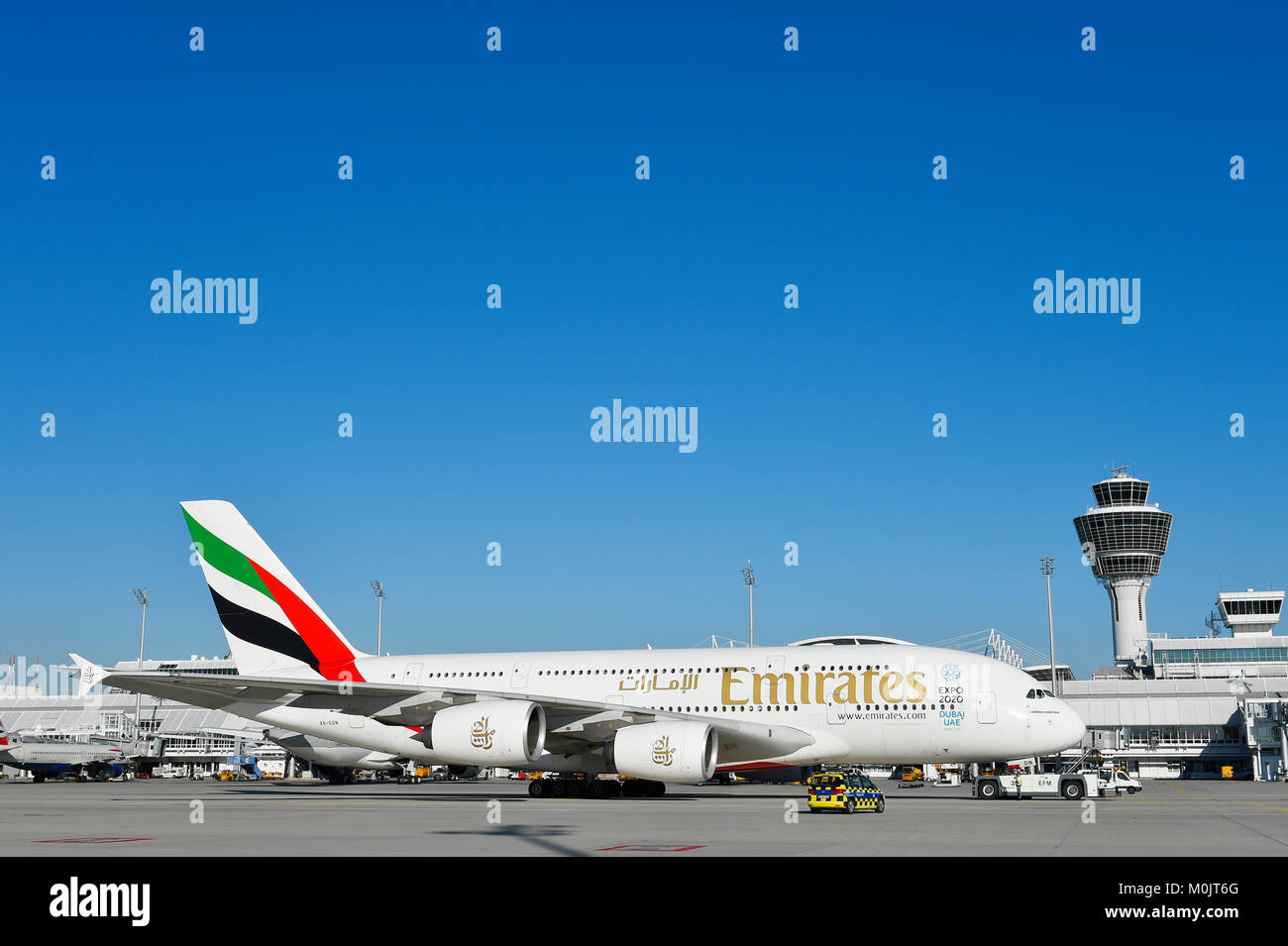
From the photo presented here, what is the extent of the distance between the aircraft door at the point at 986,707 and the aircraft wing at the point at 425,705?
576 centimetres

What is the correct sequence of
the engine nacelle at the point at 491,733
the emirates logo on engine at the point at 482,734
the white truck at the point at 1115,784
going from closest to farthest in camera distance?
the engine nacelle at the point at 491,733, the emirates logo on engine at the point at 482,734, the white truck at the point at 1115,784

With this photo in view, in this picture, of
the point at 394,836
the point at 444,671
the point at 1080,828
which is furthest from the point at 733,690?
the point at 394,836

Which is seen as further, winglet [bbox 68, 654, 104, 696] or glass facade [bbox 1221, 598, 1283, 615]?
glass facade [bbox 1221, 598, 1283, 615]

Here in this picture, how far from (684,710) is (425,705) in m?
9.40

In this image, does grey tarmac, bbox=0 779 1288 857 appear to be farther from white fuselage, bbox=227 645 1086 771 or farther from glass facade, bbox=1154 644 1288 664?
glass facade, bbox=1154 644 1288 664

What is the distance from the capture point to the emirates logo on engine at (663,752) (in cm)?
3541

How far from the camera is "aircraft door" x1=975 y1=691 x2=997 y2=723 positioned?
126 feet

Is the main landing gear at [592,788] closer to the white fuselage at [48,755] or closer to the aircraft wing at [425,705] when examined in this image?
A: the aircraft wing at [425,705]

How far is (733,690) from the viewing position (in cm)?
4047

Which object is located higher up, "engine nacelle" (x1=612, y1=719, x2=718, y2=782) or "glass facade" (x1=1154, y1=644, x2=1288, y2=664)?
"engine nacelle" (x1=612, y1=719, x2=718, y2=782)

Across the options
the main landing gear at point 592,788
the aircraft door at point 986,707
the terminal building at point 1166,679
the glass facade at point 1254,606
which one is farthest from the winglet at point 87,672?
the glass facade at point 1254,606

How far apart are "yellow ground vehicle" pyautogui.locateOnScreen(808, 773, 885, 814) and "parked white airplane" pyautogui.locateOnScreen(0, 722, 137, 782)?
66.9m

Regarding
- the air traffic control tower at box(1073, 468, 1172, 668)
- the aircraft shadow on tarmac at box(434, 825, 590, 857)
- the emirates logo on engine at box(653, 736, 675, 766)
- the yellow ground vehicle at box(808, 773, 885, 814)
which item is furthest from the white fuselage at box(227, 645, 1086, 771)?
the air traffic control tower at box(1073, 468, 1172, 668)
